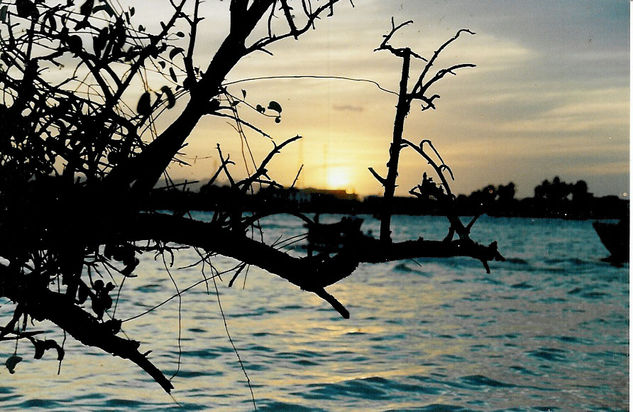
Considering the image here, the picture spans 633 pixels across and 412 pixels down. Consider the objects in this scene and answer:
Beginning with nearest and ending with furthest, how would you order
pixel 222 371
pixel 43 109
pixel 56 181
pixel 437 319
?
pixel 56 181
pixel 43 109
pixel 222 371
pixel 437 319

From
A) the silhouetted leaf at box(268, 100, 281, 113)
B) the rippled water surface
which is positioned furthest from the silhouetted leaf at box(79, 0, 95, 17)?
the rippled water surface

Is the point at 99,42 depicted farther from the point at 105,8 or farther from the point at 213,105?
the point at 213,105

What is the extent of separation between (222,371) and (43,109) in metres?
9.76

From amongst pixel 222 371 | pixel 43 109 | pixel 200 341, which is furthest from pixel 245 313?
pixel 43 109

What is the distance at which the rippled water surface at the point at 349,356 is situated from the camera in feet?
36.2

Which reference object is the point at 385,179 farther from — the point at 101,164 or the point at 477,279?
the point at 477,279

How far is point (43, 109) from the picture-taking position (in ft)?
9.56

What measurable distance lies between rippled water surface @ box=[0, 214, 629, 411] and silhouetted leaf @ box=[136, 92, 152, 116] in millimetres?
2513

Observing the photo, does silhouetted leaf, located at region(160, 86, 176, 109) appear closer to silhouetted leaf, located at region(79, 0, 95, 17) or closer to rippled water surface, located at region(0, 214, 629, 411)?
silhouetted leaf, located at region(79, 0, 95, 17)

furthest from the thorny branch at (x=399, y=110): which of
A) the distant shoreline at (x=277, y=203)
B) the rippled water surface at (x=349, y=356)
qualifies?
the rippled water surface at (x=349, y=356)

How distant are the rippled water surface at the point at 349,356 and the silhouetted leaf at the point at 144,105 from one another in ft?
8.25

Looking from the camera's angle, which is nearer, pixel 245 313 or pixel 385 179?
pixel 385 179

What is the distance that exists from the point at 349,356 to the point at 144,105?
1210 cm

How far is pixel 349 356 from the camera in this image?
14609mm
